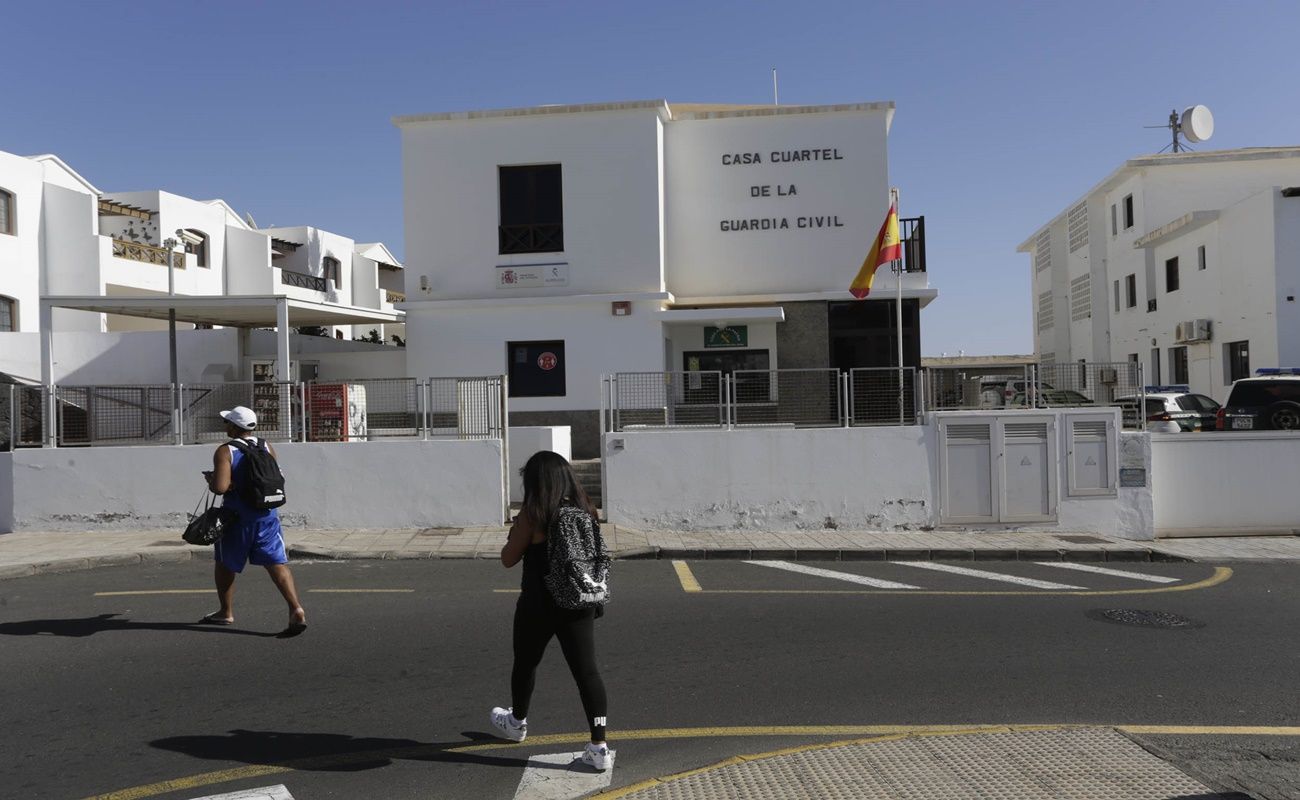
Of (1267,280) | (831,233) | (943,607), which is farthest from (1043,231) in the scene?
(943,607)

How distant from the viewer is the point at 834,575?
11000mm

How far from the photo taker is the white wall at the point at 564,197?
2012cm

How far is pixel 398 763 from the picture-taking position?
195 inches

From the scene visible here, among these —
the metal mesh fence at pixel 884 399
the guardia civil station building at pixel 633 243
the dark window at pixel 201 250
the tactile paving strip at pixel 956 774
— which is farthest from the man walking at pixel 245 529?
the dark window at pixel 201 250

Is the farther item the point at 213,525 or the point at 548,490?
the point at 213,525

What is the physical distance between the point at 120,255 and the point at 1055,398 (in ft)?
Result: 89.4

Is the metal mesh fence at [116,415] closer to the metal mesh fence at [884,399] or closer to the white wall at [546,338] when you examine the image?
the white wall at [546,338]

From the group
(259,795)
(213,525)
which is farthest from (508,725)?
(213,525)

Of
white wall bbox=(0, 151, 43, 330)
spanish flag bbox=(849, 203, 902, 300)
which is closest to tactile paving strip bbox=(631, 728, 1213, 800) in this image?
spanish flag bbox=(849, 203, 902, 300)

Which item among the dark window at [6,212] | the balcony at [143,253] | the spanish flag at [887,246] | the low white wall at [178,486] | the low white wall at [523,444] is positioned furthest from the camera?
the balcony at [143,253]

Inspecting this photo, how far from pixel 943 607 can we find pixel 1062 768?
4.37 meters

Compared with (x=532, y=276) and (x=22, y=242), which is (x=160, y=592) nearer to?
(x=532, y=276)

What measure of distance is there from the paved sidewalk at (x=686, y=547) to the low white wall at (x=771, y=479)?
375 mm

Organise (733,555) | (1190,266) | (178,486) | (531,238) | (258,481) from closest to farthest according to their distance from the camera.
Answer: (258,481), (733,555), (178,486), (531,238), (1190,266)
